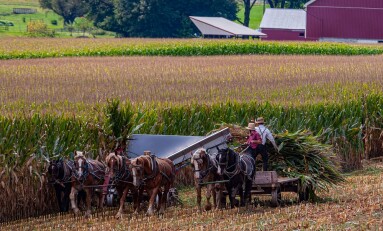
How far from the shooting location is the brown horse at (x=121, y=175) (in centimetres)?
1659

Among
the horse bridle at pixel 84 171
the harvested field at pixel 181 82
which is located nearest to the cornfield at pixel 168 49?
the harvested field at pixel 181 82

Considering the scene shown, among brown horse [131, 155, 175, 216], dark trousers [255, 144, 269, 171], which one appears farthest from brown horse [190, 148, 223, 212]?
dark trousers [255, 144, 269, 171]

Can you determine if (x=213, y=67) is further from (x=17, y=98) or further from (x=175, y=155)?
(x=175, y=155)

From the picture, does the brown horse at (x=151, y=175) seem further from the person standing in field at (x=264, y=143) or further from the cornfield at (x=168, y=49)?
the cornfield at (x=168, y=49)

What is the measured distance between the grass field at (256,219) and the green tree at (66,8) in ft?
346

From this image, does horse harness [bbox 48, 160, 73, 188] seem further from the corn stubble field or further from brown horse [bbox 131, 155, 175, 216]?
brown horse [bbox 131, 155, 175, 216]

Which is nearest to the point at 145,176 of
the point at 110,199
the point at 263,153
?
the point at 110,199

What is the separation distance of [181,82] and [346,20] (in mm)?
53100

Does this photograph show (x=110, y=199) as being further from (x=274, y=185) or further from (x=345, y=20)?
(x=345, y=20)

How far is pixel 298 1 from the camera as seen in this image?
11875 cm

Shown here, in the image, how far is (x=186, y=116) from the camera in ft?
75.1

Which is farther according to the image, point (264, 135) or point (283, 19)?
point (283, 19)

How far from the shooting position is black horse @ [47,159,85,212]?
17250mm

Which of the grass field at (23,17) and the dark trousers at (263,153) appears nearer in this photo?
the dark trousers at (263,153)
